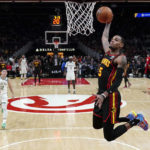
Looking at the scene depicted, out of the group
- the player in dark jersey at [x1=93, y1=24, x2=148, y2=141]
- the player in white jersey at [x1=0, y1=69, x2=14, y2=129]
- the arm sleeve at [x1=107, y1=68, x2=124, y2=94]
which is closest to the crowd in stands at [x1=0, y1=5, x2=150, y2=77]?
the player in white jersey at [x1=0, y1=69, x2=14, y2=129]

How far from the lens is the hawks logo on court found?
24.6 ft

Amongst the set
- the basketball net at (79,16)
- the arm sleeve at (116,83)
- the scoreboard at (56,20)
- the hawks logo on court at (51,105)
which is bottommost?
the hawks logo on court at (51,105)

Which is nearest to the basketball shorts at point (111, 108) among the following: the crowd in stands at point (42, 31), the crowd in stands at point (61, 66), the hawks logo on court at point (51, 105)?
the hawks logo on court at point (51, 105)

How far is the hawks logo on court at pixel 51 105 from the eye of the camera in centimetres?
750

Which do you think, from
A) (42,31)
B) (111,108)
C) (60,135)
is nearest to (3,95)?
(60,135)

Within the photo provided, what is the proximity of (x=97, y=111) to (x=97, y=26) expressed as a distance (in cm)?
2655

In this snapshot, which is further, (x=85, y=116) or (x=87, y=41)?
(x=87, y=41)

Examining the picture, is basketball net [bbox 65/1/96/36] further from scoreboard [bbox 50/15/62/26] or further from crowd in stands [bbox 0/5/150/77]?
crowd in stands [bbox 0/5/150/77]

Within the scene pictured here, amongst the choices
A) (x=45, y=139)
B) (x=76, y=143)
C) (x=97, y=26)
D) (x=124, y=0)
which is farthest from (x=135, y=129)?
(x=97, y=26)

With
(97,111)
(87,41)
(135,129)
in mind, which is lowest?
(135,129)

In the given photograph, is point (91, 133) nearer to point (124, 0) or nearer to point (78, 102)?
point (78, 102)

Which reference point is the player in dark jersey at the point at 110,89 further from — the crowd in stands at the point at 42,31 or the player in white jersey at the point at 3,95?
the crowd in stands at the point at 42,31

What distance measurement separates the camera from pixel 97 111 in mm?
3682

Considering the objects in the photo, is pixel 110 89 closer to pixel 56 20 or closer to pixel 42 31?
pixel 56 20
